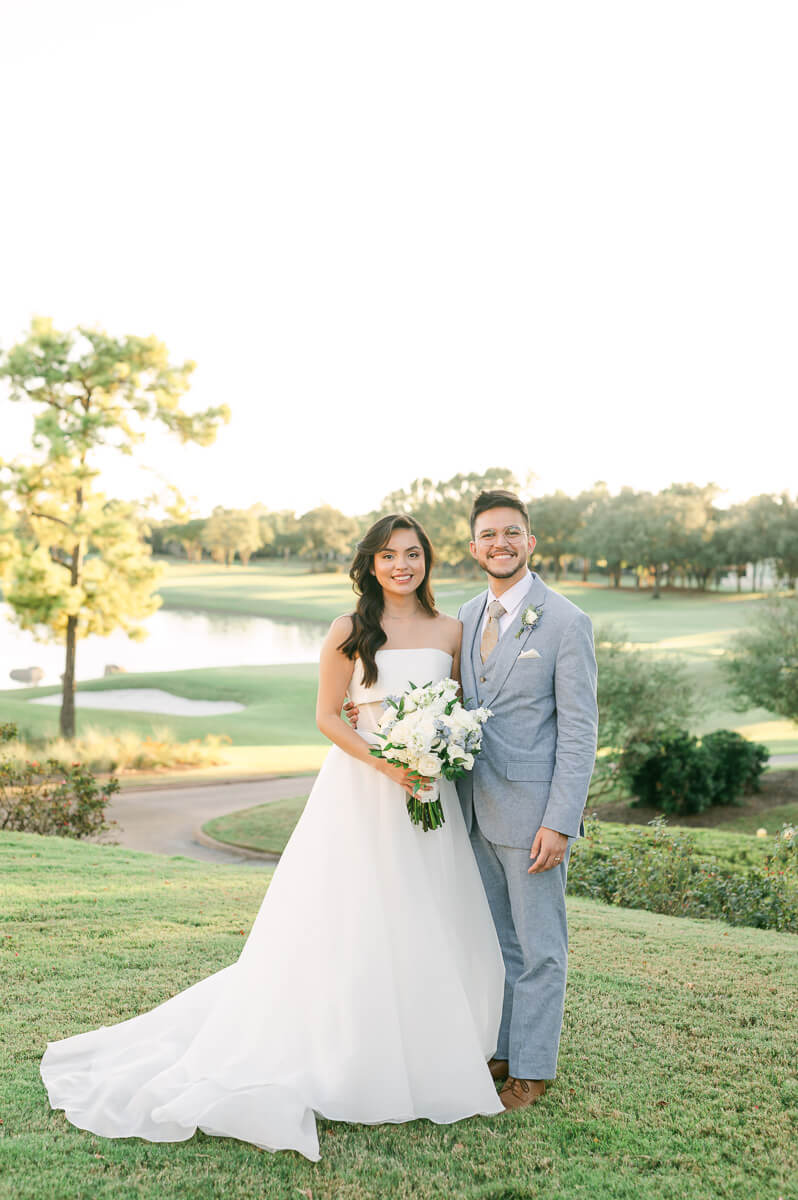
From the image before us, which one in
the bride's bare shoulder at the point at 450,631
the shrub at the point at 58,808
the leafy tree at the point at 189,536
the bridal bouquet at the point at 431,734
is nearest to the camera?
the bridal bouquet at the point at 431,734

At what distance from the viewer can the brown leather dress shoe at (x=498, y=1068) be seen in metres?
4.11

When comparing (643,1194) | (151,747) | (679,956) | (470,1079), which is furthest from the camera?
(151,747)

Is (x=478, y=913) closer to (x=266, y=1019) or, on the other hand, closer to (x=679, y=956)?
(x=266, y=1019)

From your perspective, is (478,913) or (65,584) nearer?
(478,913)

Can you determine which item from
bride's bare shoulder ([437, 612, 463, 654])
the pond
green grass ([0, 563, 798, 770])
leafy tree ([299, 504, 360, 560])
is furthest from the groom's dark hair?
leafy tree ([299, 504, 360, 560])

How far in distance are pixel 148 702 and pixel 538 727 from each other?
113 ft

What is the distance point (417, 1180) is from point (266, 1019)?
0.90 metres

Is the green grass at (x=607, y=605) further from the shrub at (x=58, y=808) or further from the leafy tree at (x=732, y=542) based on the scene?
the shrub at (x=58, y=808)

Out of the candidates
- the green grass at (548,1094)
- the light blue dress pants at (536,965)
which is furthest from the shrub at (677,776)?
the light blue dress pants at (536,965)

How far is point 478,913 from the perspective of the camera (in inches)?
161

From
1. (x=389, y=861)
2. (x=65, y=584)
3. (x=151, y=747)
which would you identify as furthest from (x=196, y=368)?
(x=389, y=861)

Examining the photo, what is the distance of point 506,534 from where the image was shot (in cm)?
399

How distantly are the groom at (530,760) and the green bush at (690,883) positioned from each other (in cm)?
482

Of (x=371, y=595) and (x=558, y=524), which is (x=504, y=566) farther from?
(x=558, y=524)
